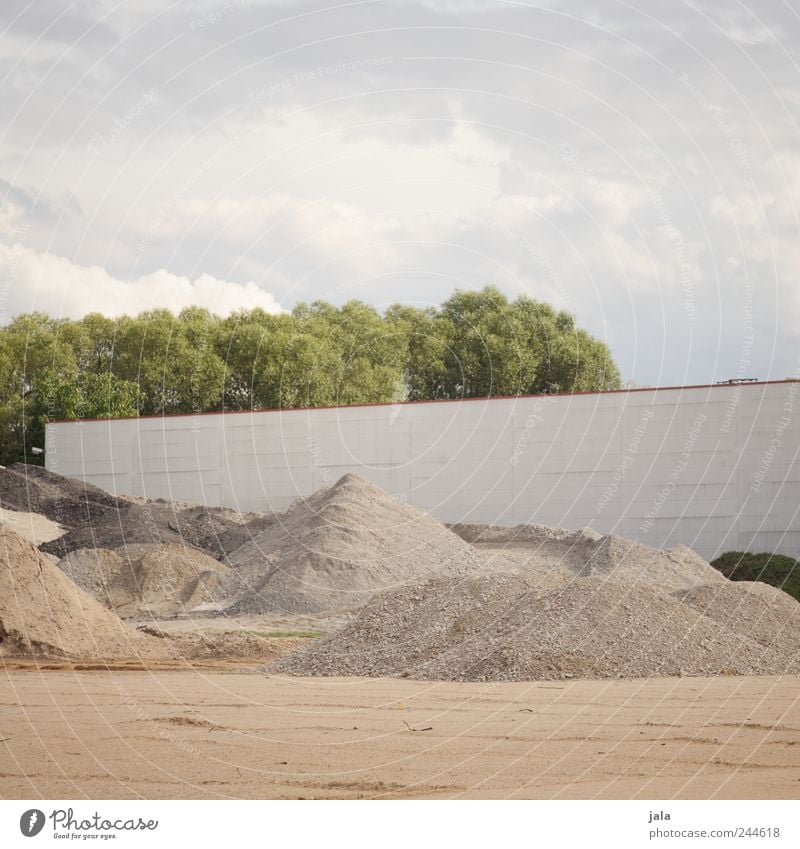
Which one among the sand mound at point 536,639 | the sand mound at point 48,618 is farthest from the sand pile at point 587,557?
the sand mound at point 48,618

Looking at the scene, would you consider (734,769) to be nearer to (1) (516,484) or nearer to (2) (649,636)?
(2) (649,636)

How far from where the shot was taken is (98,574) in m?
28.1

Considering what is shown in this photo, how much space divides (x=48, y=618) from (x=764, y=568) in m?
19.6

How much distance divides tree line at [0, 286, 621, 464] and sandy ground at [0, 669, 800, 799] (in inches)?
1586

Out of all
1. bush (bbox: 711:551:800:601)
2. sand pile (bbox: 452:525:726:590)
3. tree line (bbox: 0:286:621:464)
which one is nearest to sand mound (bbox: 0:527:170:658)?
sand pile (bbox: 452:525:726:590)

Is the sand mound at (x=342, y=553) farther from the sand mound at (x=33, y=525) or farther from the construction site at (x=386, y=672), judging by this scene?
the sand mound at (x=33, y=525)

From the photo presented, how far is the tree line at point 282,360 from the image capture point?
5541cm

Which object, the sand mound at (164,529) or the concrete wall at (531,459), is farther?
the concrete wall at (531,459)

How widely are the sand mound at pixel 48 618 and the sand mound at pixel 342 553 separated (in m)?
6.46

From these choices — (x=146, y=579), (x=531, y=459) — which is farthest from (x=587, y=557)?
(x=146, y=579)

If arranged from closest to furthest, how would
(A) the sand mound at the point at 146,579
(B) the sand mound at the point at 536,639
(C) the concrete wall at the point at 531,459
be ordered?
(B) the sand mound at the point at 536,639
(A) the sand mound at the point at 146,579
(C) the concrete wall at the point at 531,459

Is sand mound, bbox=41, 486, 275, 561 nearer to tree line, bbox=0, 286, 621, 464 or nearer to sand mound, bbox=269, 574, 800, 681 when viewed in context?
tree line, bbox=0, 286, 621, 464

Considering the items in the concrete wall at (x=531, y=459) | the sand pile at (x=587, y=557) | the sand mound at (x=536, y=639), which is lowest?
the sand pile at (x=587, y=557)
